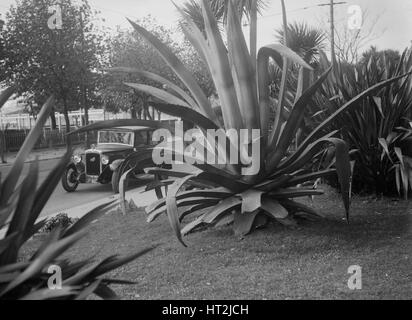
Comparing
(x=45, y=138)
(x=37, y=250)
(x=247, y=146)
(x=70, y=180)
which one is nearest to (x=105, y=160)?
(x=70, y=180)

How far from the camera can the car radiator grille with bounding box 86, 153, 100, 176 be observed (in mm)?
9320

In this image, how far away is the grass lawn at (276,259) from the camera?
2.70 metres

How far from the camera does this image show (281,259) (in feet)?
10.7

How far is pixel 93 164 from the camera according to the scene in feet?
30.8

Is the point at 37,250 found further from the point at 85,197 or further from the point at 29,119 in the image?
the point at 29,119

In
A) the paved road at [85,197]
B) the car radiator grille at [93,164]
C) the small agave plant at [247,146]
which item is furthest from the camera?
the car radiator grille at [93,164]

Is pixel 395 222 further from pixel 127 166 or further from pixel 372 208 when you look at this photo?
pixel 127 166

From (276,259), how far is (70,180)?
260 inches

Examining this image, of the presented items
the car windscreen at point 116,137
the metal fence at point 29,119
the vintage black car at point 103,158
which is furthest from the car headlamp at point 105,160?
the metal fence at point 29,119

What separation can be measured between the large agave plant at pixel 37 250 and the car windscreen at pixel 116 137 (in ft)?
26.5

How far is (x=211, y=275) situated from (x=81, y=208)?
4.06 metres

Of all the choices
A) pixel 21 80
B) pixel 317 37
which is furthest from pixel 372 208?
pixel 21 80

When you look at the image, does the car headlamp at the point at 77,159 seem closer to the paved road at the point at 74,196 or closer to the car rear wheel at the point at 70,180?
the car rear wheel at the point at 70,180

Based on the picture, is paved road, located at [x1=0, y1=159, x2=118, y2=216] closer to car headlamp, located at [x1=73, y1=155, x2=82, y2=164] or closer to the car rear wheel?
the car rear wheel
